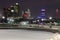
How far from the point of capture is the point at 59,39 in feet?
37.6

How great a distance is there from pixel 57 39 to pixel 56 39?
0.29 ft

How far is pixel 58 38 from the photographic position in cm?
1166

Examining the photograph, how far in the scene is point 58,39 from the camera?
37.6ft

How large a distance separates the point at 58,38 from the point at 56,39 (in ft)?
0.42

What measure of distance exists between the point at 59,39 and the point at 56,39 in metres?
0.20

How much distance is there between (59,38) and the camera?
11.6 metres

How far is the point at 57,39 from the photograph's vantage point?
454 inches

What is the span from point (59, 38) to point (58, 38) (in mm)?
60

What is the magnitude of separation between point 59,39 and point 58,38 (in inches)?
8.5

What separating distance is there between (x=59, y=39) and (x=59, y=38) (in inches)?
7.0
